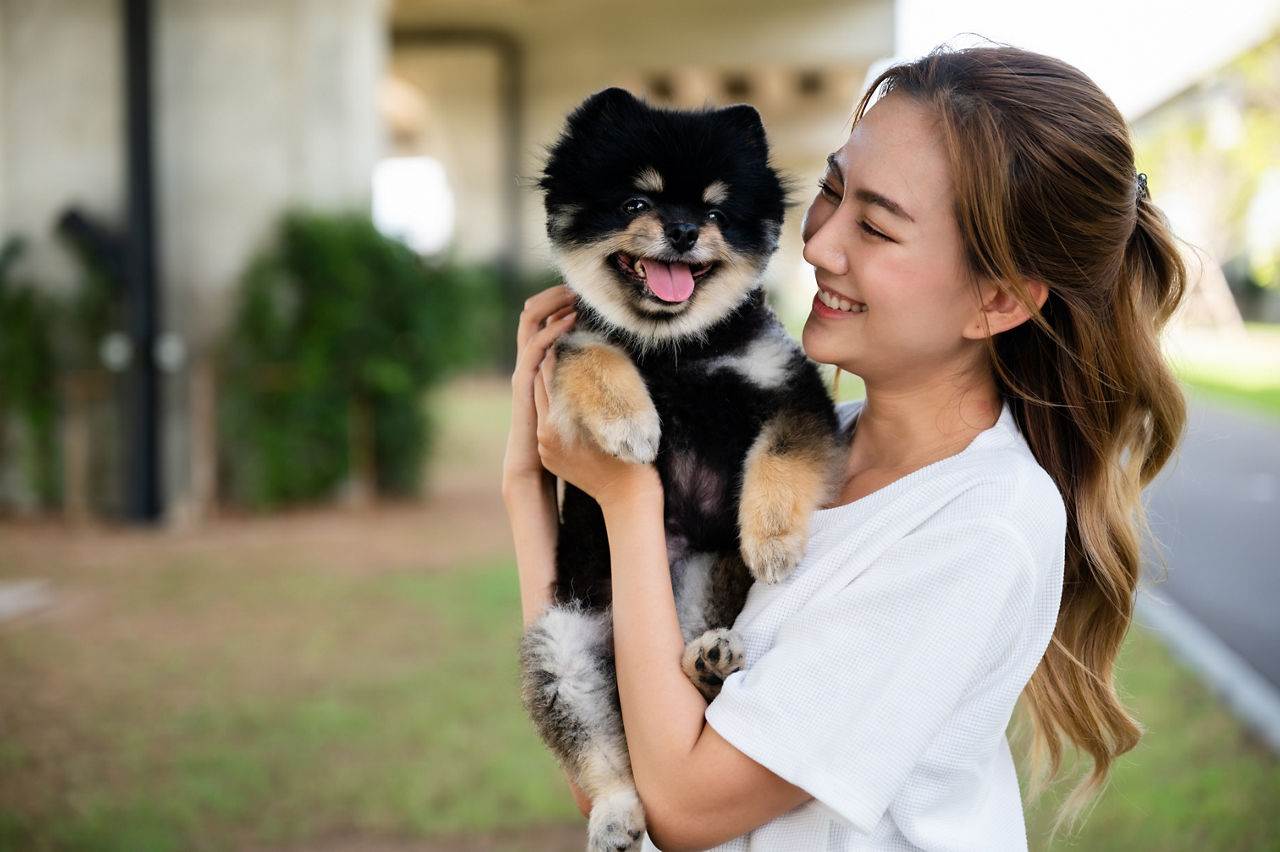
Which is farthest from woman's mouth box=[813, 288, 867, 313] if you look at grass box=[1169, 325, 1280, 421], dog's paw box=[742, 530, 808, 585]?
grass box=[1169, 325, 1280, 421]

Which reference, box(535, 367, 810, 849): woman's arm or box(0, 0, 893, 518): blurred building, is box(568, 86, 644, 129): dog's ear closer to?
box(535, 367, 810, 849): woman's arm

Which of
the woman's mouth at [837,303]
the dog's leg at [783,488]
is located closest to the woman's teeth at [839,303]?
the woman's mouth at [837,303]

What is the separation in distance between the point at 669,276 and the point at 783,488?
19.4 inches

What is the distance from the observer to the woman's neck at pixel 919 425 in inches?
71.4

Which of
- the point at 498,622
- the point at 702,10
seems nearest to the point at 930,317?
the point at 498,622

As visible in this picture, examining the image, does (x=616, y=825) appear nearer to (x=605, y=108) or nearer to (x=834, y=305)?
(x=834, y=305)

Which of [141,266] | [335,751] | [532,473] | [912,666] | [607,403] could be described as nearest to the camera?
[912,666]

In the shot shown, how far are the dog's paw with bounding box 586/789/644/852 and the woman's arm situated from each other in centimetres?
19

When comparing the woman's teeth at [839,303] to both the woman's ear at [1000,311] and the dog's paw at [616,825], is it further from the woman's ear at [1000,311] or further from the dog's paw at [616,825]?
the dog's paw at [616,825]

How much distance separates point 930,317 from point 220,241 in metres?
7.58

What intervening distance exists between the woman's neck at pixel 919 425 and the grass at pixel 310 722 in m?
0.95

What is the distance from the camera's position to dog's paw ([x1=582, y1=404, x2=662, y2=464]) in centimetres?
187

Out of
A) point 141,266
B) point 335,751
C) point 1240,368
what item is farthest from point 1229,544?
point 1240,368

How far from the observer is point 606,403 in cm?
193
